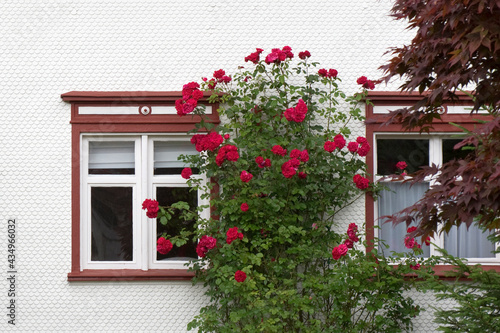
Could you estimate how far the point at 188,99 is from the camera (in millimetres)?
6359

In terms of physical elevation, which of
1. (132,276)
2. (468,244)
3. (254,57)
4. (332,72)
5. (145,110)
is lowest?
(132,276)

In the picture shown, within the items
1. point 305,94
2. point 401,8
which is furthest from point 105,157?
point 401,8

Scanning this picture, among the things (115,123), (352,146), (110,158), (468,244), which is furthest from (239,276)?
(468,244)

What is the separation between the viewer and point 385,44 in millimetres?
6965

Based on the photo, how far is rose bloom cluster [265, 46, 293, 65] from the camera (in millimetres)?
6438

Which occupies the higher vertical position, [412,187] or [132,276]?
[412,187]

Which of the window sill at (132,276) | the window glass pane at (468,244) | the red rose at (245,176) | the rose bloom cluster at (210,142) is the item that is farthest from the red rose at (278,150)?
the window glass pane at (468,244)

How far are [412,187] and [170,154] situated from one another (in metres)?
2.43

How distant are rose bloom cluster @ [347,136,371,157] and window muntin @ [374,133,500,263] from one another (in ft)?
1.83

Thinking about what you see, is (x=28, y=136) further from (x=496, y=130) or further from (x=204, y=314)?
(x=496, y=130)

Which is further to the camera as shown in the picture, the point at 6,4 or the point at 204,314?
the point at 6,4

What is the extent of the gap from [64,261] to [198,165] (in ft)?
5.36

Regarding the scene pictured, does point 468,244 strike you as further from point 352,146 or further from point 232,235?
point 232,235

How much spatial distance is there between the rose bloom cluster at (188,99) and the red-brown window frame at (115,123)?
1.44 feet
